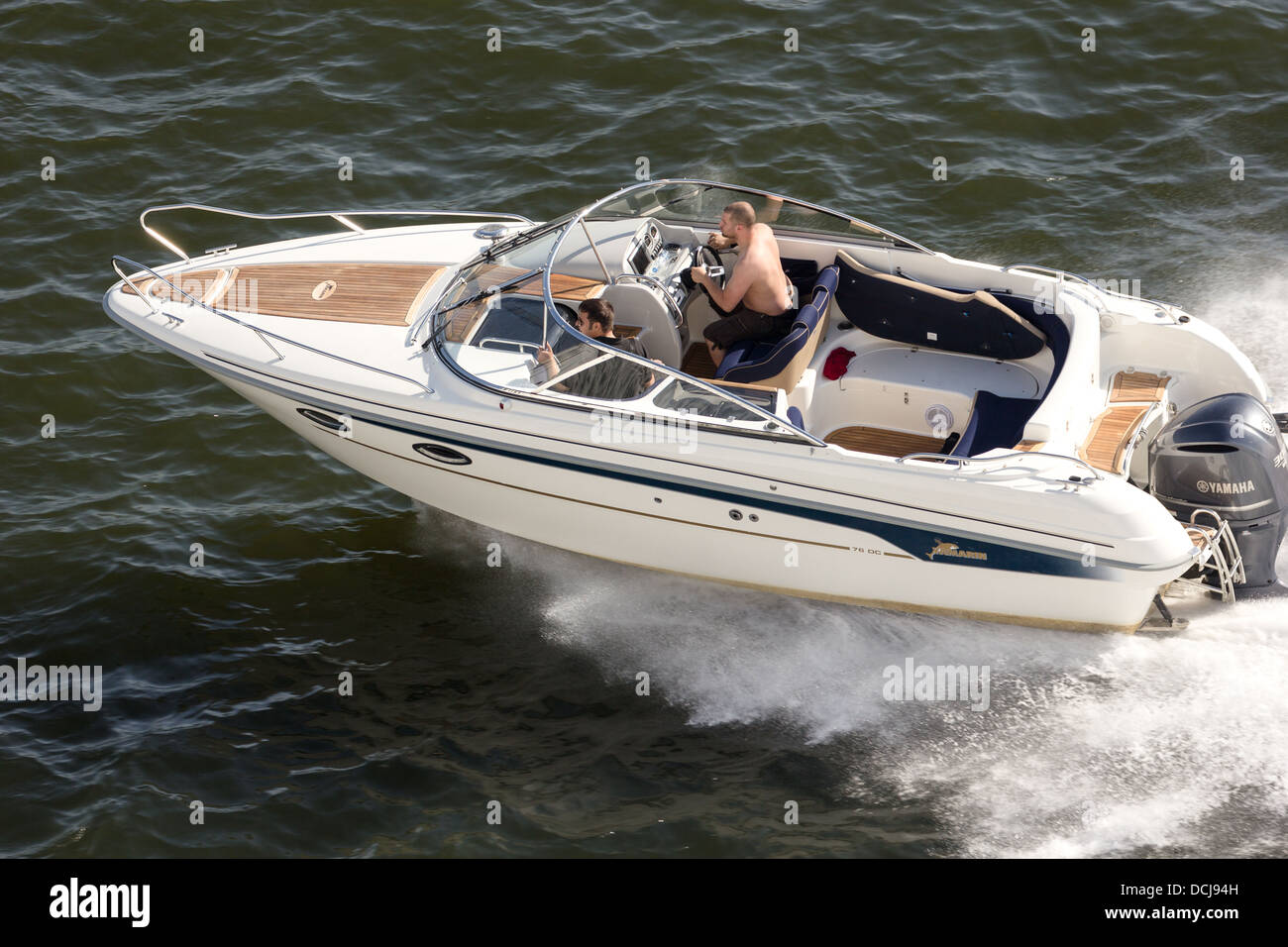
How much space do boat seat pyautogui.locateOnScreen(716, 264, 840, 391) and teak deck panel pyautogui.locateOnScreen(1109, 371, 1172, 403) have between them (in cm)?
187

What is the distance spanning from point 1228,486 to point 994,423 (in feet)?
4.41

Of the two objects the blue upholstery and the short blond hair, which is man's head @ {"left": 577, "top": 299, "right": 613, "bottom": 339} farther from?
the blue upholstery

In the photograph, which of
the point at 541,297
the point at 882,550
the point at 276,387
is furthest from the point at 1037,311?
the point at 276,387

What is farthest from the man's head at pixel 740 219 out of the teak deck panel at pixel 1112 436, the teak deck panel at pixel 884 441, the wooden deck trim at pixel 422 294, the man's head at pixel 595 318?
the teak deck panel at pixel 1112 436

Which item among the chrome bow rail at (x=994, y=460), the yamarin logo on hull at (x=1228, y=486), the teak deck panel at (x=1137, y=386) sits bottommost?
the yamarin logo on hull at (x=1228, y=486)

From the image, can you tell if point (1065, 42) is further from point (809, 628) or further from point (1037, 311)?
point (809, 628)

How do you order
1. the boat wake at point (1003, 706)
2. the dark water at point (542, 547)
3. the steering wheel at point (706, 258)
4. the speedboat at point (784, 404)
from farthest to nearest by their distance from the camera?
the steering wheel at point (706, 258) < the speedboat at point (784, 404) < the dark water at point (542, 547) < the boat wake at point (1003, 706)

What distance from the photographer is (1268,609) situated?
7535 millimetres

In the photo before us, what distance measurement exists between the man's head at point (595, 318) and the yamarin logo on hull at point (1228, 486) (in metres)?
3.47

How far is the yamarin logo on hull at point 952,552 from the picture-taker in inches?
289

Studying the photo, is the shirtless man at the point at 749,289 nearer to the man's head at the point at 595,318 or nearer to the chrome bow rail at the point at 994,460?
the man's head at the point at 595,318

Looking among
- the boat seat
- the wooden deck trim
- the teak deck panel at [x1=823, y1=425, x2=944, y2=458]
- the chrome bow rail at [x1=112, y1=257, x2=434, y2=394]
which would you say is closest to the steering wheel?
the boat seat

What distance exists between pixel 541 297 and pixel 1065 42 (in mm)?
7579
